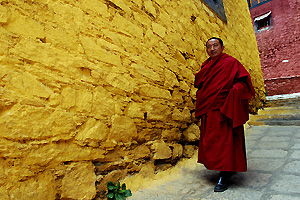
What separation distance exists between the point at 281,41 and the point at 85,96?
13.0m

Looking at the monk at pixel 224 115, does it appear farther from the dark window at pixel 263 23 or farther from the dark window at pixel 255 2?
the dark window at pixel 255 2

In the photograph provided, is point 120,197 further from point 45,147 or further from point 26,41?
point 26,41

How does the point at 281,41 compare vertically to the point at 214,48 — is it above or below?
above

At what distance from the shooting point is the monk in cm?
154

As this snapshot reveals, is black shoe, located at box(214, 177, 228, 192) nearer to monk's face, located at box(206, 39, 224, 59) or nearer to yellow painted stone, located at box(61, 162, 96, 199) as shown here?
yellow painted stone, located at box(61, 162, 96, 199)

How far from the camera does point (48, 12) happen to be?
3.96ft

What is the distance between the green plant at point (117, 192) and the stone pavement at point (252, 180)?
0.17 feet

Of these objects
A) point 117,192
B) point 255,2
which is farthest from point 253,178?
point 255,2

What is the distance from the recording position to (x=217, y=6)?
11.8ft

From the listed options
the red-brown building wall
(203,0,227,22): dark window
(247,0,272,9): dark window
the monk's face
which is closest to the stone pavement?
the monk's face

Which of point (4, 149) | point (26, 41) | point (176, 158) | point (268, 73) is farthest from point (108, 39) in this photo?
point (268, 73)

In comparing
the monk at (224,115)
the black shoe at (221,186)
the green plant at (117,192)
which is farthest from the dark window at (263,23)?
the green plant at (117,192)

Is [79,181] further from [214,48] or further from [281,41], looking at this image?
[281,41]

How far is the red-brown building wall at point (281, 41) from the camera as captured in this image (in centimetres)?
1075
